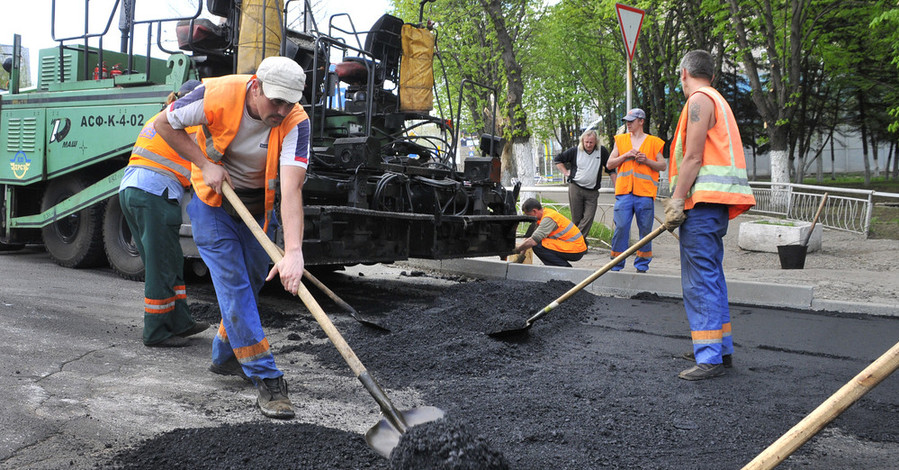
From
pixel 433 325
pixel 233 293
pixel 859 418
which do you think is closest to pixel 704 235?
pixel 859 418

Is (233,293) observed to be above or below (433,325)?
above

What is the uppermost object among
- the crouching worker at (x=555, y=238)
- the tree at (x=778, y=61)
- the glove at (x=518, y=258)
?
the tree at (x=778, y=61)

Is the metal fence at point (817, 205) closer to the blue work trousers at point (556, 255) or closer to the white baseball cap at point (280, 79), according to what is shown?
the blue work trousers at point (556, 255)

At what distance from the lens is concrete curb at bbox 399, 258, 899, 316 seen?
237 inches

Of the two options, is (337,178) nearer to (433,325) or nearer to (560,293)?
(433,325)

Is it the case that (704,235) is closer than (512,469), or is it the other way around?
(512,469)

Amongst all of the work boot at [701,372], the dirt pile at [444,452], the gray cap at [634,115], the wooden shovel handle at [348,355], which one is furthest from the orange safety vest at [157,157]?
the gray cap at [634,115]

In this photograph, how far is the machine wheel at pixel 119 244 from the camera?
705 cm

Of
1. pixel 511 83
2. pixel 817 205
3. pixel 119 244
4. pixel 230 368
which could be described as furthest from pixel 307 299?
pixel 511 83

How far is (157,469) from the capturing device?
2.60 meters

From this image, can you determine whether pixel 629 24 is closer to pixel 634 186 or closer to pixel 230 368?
pixel 634 186

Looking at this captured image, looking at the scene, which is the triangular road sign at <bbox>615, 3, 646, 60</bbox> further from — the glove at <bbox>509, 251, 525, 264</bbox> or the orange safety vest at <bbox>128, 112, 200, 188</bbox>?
the orange safety vest at <bbox>128, 112, 200, 188</bbox>

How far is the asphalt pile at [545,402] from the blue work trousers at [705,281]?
21cm

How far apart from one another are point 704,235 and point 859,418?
50.2 inches
